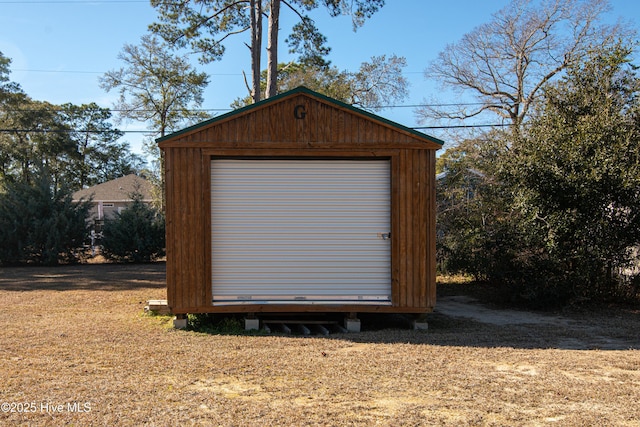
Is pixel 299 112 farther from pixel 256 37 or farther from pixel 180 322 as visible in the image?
pixel 256 37

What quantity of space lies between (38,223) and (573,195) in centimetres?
1572

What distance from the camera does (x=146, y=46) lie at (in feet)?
87.4

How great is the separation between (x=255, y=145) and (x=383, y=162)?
1752 millimetres

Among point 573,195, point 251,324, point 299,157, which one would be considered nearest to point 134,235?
point 251,324

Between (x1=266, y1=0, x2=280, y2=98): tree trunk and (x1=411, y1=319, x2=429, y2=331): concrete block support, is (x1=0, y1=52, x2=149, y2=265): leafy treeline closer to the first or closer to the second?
(x1=266, y1=0, x2=280, y2=98): tree trunk

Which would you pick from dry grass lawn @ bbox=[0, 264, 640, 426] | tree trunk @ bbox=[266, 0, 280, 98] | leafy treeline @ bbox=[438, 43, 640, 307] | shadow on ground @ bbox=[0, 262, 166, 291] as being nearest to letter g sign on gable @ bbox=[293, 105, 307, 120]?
dry grass lawn @ bbox=[0, 264, 640, 426]

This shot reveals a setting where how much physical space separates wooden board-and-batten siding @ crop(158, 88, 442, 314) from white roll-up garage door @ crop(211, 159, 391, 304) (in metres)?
0.13

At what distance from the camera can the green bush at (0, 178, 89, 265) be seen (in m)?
16.7

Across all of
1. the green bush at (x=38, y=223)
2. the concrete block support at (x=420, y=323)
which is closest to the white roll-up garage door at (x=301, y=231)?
the concrete block support at (x=420, y=323)

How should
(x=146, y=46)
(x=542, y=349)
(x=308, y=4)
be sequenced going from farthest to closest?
(x=146, y=46)
(x=308, y=4)
(x=542, y=349)

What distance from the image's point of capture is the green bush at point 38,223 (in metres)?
16.7

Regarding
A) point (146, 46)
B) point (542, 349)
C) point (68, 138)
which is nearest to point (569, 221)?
point (542, 349)

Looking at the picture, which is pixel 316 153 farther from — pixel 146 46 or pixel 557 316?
pixel 146 46

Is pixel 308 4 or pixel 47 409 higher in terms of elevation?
pixel 308 4
